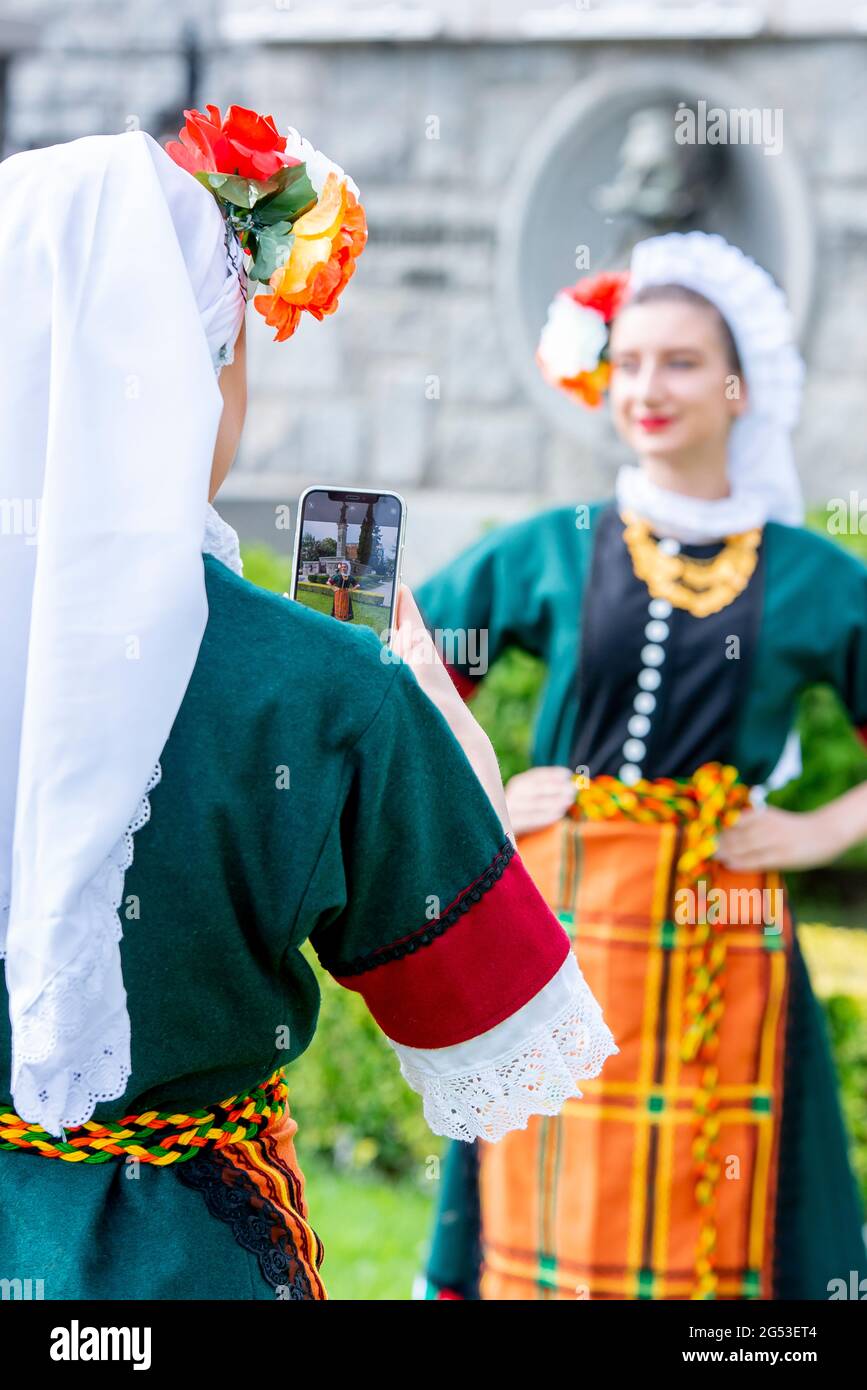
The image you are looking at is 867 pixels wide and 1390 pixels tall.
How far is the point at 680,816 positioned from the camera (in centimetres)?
280

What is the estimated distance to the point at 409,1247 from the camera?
3.87 meters

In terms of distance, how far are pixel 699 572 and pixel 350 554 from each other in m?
1.43

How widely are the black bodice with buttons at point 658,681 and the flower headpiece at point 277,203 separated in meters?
1.33

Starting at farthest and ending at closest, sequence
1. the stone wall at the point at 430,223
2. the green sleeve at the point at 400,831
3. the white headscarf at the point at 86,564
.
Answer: the stone wall at the point at 430,223 < the green sleeve at the point at 400,831 < the white headscarf at the point at 86,564

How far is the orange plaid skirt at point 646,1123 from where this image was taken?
269cm

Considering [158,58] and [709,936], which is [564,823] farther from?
[158,58]

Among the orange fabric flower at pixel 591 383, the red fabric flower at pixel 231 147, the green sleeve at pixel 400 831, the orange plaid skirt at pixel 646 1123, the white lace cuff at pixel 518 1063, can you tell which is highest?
the orange fabric flower at pixel 591 383

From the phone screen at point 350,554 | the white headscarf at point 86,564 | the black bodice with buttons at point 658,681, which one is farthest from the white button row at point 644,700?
the white headscarf at point 86,564

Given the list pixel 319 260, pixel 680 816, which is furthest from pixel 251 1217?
pixel 680 816

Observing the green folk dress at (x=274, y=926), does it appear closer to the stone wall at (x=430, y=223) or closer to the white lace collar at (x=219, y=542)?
the white lace collar at (x=219, y=542)

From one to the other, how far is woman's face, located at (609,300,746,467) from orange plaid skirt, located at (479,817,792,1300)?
745mm

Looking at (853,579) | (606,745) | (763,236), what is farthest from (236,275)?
(763,236)

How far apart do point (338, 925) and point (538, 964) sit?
0.64 ft

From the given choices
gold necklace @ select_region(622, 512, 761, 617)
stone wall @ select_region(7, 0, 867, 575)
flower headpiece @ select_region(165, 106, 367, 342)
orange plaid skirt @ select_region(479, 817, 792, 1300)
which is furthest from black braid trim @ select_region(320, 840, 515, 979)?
stone wall @ select_region(7, 0, 867, 575)
